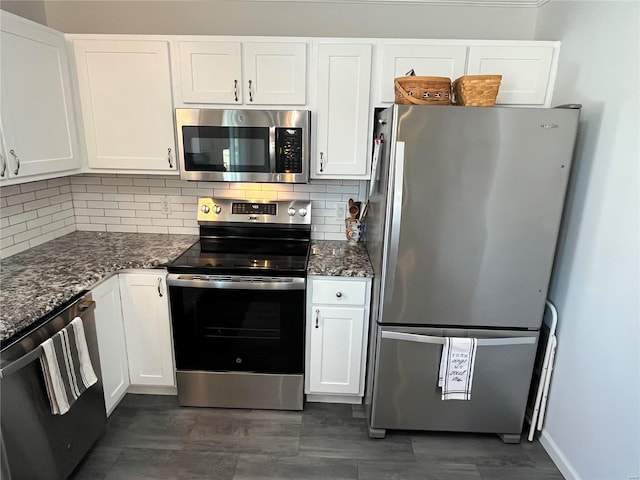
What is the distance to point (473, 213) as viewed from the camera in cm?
184

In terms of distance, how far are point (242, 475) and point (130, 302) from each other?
44.2 inches

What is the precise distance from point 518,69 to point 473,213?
980 millimetres

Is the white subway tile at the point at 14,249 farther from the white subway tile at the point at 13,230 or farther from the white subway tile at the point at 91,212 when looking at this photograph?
the white subway tile at the point at 91,212

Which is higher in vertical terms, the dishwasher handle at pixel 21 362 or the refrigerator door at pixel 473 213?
the refrigerator door at pixel 473 213

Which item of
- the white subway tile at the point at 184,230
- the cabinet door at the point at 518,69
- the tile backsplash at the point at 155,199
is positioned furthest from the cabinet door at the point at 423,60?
the white subway tile at the point at 184,230

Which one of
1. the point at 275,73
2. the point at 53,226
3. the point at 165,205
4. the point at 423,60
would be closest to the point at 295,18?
the point at 275,73

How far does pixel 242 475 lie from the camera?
195 cm

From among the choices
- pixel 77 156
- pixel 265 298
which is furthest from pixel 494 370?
pixel 77 156

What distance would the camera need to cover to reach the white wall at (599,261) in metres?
1.61

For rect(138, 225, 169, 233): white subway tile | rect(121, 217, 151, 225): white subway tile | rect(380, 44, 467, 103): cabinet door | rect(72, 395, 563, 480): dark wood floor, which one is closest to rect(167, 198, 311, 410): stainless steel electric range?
rect(72, 395, 563, 480): dark wood floor

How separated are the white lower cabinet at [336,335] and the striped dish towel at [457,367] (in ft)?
1.52

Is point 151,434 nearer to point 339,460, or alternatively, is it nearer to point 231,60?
point 339,460

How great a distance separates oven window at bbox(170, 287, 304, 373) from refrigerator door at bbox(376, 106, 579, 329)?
0.56 metres

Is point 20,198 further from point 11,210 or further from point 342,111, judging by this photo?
point 342,111
